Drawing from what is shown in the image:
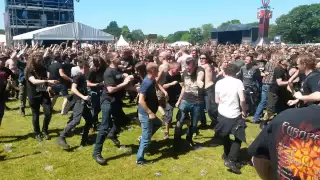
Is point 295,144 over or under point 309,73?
under

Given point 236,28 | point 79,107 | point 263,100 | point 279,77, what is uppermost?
point 236,28

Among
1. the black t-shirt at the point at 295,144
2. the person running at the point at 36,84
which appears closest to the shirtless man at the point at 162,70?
the person running at the point at 36,84

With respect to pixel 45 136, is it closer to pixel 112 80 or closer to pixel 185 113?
pixel 112 80

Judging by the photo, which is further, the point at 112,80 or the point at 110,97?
the point at 110,97

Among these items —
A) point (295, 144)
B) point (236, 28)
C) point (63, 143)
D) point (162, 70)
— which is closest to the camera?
point (295, 144)

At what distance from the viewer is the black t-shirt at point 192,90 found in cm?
677

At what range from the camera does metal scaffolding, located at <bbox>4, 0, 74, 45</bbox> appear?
→ 6162 cm

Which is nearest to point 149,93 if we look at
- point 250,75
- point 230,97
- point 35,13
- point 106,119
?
point 106,119

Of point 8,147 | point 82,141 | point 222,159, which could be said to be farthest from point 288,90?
point 8,147

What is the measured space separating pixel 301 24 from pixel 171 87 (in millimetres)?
115399

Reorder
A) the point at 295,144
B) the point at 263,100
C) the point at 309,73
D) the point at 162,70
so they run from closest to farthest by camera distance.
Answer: the point at 295,144 < the point at 309,73 < the point at 162,70 < the point at 263,100

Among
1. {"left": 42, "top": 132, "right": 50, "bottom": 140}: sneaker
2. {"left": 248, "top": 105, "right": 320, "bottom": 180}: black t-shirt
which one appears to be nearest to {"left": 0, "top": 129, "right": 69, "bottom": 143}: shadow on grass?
{"left": 42, "top": 132, "right": 50, "bottom": 140}: sneaker

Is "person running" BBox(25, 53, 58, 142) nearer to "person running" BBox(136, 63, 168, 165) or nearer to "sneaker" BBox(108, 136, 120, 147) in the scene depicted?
"sneaker" BBox(108, 136, 120, 147)

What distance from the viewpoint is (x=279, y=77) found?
813 centimetres
